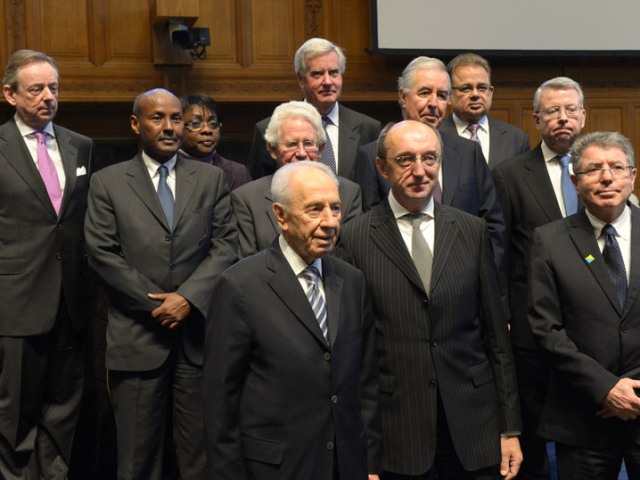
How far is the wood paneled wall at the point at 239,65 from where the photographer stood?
6.58 meters

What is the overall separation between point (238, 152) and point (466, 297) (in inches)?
172

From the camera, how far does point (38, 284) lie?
151 inches

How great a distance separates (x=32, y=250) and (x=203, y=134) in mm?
1034

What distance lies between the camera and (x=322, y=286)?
8.85ft

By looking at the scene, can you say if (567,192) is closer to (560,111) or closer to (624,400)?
(560,111)

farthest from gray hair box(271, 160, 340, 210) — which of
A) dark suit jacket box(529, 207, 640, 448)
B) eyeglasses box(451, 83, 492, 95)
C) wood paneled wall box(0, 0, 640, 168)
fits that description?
wood paneled wall box(0, 0, 640, 168)

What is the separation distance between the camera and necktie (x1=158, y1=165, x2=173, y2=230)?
12.1 feet

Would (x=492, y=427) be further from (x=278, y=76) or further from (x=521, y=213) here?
(x=278, y=76)

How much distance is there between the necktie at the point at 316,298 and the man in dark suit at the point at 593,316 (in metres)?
0.86

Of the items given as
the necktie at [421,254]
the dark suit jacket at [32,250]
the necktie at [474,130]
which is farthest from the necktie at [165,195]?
the necktie at [474,130]

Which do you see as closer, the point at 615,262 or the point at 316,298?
the point at 316,298

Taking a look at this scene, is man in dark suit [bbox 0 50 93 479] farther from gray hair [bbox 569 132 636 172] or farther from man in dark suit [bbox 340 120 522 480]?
gray hair [bbox 569 132 636 172]

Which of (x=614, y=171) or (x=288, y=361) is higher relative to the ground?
(x=614, y=171)

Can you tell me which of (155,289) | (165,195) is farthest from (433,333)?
(165,195)
